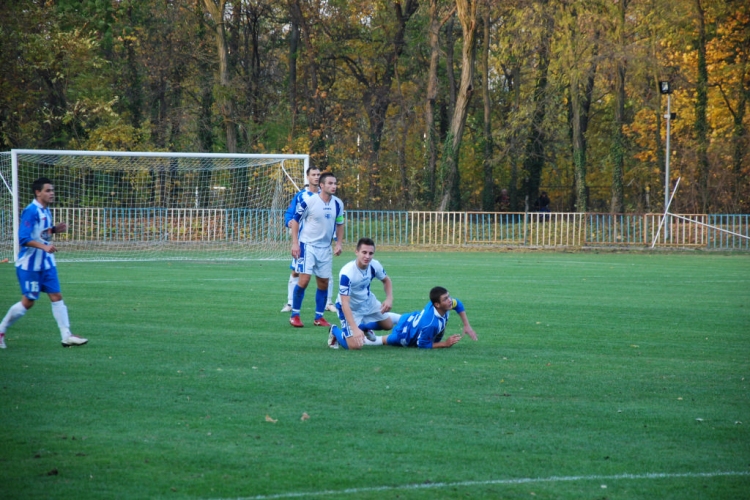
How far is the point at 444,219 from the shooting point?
109ft

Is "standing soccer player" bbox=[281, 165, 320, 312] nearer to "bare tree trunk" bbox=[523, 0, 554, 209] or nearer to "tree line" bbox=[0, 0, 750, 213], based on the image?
"tree line" bbox=[0, 0, 750, 213]

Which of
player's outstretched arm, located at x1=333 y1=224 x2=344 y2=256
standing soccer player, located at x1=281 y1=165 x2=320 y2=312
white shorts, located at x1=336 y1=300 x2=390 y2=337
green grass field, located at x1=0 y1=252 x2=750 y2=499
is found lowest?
green grass field, located at x1=0 y1=252 x2=750 y2=499

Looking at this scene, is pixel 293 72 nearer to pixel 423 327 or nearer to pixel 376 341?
pixel 376 341

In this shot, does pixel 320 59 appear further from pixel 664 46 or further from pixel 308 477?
pixel 308 477

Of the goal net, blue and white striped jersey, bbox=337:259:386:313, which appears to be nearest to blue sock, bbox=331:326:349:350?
blue and white striped jersey, bbox=337:259:386:313

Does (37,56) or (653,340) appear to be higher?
(37,56)

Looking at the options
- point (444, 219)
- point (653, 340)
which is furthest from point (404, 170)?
point (653, 340)

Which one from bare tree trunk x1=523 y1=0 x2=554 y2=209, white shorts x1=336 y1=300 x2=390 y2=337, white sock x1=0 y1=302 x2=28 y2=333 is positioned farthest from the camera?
bare tree trunk x1=523 y1=0 x2=554 y2=209

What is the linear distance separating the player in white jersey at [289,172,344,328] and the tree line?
73.8ft

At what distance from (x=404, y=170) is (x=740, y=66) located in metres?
16.5

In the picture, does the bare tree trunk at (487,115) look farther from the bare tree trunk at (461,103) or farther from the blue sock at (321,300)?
the blue sock at (321,300)

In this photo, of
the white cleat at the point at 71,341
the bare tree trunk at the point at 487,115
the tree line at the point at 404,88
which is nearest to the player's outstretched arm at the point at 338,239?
the white cleat at the point at 71,341

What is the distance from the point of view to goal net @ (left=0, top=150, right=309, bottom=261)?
2681 cm

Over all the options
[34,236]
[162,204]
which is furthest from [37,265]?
[162,204]
